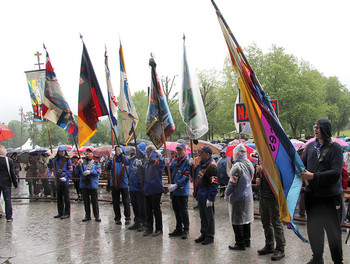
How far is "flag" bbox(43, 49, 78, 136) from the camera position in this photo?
31.8 ft

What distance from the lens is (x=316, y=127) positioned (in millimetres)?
4430

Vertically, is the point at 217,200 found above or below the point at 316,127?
below

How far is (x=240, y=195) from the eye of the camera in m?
6.09

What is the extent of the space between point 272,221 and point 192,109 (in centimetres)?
290

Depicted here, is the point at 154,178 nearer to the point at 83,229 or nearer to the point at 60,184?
the point at 83,229

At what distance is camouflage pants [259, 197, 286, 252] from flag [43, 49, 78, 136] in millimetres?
6064

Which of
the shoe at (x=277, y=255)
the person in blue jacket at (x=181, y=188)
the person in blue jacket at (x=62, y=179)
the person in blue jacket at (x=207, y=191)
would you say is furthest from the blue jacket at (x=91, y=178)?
the shoe at (x=277, y=255)

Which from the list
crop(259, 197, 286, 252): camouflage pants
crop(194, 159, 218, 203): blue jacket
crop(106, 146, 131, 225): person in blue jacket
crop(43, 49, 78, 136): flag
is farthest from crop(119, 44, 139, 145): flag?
crop(259, 197, 286, 252): camouflage pants

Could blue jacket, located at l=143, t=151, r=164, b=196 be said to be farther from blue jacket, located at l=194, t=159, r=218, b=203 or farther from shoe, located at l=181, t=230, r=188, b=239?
blue jacket, located at l=194, t=159, r=218, b=203

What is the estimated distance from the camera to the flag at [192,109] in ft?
23.9

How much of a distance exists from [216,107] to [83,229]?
43.0 metres

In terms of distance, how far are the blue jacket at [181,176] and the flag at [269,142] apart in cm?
359

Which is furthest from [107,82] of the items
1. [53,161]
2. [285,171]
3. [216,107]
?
[216,107]

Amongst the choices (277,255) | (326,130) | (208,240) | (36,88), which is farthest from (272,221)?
(36,88)
